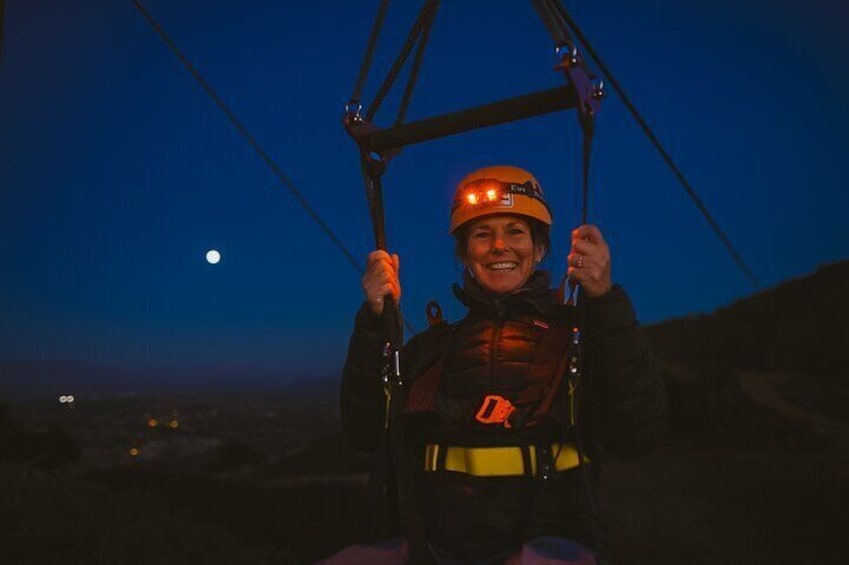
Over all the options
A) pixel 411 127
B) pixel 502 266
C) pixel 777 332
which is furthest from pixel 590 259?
pixel 777 332

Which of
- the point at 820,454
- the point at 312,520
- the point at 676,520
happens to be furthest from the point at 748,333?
the point at 312,520

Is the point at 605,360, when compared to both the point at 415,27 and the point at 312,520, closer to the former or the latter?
the point at 415,27

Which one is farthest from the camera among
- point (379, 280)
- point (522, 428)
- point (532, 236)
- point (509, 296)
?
point (532, 236)

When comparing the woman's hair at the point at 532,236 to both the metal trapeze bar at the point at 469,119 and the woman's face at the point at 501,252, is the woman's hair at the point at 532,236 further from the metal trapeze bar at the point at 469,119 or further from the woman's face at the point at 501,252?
the metal trapeze bar at the point at 469,119

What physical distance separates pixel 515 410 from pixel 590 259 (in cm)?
88

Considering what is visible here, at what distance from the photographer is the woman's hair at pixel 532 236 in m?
4.21

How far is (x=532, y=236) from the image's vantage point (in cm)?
421

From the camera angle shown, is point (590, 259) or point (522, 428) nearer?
point (590, 259)

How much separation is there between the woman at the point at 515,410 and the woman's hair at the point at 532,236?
0.84 feet

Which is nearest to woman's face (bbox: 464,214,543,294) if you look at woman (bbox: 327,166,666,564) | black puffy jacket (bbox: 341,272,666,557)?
woman (bbox: 327,166,666,564)

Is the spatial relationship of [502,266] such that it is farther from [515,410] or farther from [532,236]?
[515,410]

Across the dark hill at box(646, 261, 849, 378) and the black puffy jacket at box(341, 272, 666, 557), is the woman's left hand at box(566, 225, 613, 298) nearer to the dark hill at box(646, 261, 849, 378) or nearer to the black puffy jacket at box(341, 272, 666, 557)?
the black puffy jacket at box(341, 272, 666, 557)

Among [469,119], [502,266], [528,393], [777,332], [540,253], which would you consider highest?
[777,332]

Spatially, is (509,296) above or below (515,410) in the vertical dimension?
above
